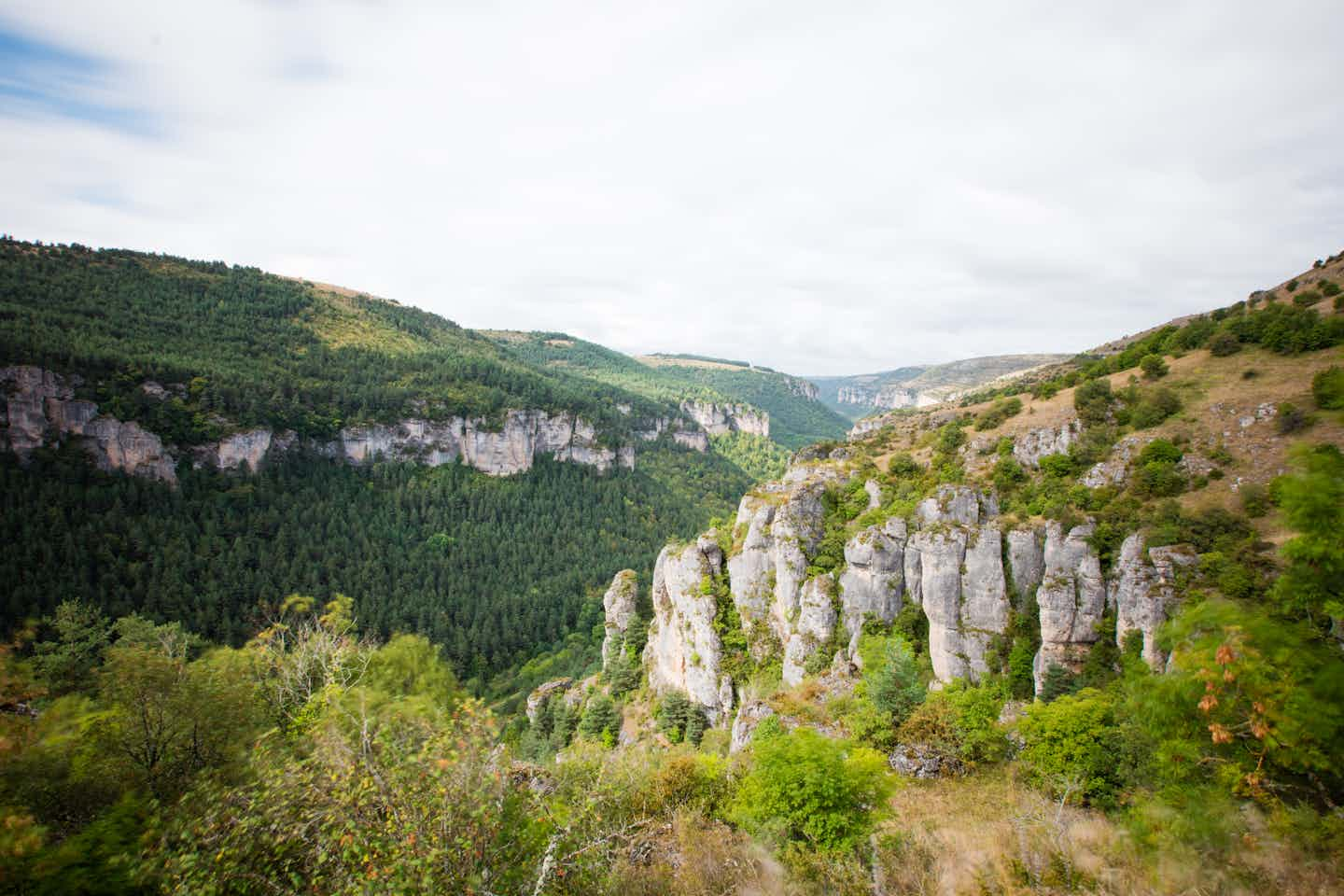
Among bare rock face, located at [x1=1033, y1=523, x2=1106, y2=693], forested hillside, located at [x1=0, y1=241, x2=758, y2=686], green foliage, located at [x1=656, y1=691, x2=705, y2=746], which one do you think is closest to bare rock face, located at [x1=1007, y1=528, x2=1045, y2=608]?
bare rock face, located at [x1=1033, y1=523, x2=1106, y2=693]

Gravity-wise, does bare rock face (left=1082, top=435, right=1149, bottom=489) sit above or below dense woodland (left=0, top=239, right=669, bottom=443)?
below

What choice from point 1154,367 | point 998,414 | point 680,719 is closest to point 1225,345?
point 1154,367

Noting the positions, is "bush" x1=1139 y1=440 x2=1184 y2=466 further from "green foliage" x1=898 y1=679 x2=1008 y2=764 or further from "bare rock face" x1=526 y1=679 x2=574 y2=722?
"bare rock face" x1=526 y1=679 x2=574 y2=722

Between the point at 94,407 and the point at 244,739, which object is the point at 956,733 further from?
the point at 94,407

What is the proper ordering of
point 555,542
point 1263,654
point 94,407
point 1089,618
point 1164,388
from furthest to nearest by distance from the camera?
point 555,542, point 94,407, point 1164,388, point 1089,618, point 1263,654

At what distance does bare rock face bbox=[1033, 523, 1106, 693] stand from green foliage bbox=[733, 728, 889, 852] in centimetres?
1094

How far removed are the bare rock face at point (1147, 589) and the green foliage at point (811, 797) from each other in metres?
11.4

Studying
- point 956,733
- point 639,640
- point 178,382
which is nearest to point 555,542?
point 639,640

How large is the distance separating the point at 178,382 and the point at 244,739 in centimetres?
8288

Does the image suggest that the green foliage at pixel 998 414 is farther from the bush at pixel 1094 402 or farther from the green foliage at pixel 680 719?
the green foliage at pixel 680 719

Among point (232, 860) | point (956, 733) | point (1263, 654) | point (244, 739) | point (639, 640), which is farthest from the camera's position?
point (639, 640)

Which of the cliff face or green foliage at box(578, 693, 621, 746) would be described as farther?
the cliff face

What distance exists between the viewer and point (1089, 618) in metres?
19.1

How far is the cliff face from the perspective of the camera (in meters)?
54.2
